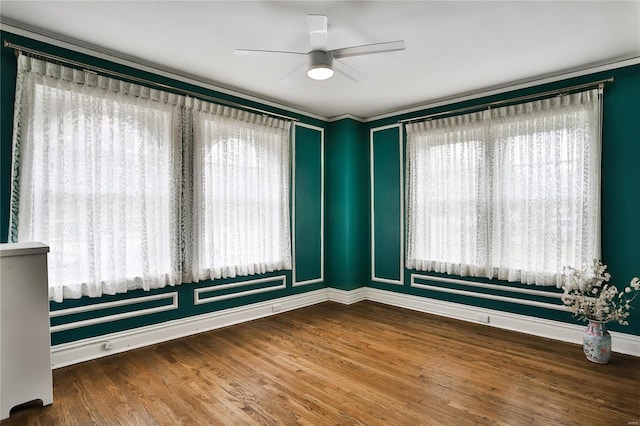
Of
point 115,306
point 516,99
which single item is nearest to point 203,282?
point 115,306

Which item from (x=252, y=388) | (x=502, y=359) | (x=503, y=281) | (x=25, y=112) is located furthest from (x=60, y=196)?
(x=503, y=281)

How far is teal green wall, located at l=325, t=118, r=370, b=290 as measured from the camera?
5133mm

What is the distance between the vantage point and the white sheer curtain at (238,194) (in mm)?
3730

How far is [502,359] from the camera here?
3107 millimetres

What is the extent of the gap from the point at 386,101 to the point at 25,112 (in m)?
3.77

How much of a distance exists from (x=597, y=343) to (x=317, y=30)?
3491 mm

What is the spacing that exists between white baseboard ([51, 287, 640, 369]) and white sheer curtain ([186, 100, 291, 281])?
510 mm

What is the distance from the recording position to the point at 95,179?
3.00 meters

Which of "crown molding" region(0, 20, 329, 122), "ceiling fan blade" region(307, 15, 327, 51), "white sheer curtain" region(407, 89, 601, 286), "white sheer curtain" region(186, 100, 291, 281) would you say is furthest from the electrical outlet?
"crown molding" region(0, 20, 329, 122)

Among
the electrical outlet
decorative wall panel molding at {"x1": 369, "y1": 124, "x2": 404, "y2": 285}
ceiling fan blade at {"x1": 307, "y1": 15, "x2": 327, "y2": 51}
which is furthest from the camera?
decorative wall panel molding at {"x1": 369, "y1": 124, "x2": 404, "y2": 285}

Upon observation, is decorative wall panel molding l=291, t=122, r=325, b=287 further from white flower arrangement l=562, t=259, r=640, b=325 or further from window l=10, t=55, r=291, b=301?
white flower arrangement l=562, t=259, r=640, b=325

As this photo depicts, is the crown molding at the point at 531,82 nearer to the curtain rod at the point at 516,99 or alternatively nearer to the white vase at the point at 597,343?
the curtain rod at the point at 516,99

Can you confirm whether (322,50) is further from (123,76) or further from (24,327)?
(24,327)

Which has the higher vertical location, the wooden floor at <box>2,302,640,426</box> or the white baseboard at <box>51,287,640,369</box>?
the white baseboard at <box>51,287,640,369</box>
